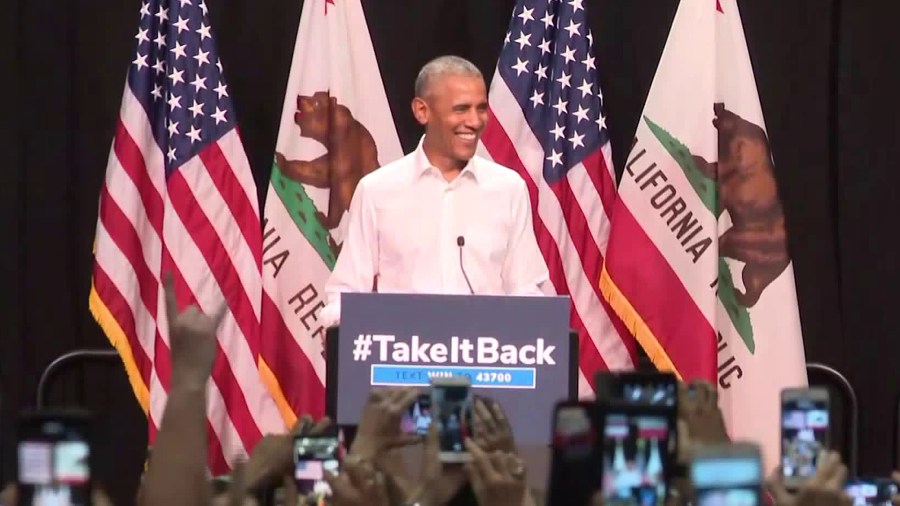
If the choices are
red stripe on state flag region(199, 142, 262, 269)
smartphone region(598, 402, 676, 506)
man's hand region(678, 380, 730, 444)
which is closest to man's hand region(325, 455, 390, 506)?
smartphone region(598, 402, 676, 506)

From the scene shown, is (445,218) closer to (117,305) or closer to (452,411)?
(117,305)

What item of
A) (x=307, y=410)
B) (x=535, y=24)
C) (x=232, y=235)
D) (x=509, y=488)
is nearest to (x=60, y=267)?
(x=232, y=235)

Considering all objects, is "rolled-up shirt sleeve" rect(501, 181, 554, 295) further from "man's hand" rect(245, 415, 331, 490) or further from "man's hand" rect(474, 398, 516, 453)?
"man's hand" rect(474, 398, 516, 453)

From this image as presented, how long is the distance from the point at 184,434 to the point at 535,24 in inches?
145

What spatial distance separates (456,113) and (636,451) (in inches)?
99.7

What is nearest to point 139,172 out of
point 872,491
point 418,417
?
point 418,417

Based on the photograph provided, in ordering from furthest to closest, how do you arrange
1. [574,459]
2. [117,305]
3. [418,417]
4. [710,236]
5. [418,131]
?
1. [418,131]
2. [117,305]
3. [710,236]
4. [418,417]
5. [574,459]

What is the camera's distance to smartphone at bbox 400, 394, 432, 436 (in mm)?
2480

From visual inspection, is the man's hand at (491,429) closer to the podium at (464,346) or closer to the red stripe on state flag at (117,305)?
the podium at (464,346)

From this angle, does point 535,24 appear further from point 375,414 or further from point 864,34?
point 375,414

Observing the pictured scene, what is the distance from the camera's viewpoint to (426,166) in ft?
13.6

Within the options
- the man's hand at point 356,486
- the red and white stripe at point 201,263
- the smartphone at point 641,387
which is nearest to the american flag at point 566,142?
the red and white stripe at point 201,263

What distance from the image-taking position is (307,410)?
16.2 ft

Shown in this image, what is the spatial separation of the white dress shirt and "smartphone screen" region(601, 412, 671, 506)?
2.38 metres
